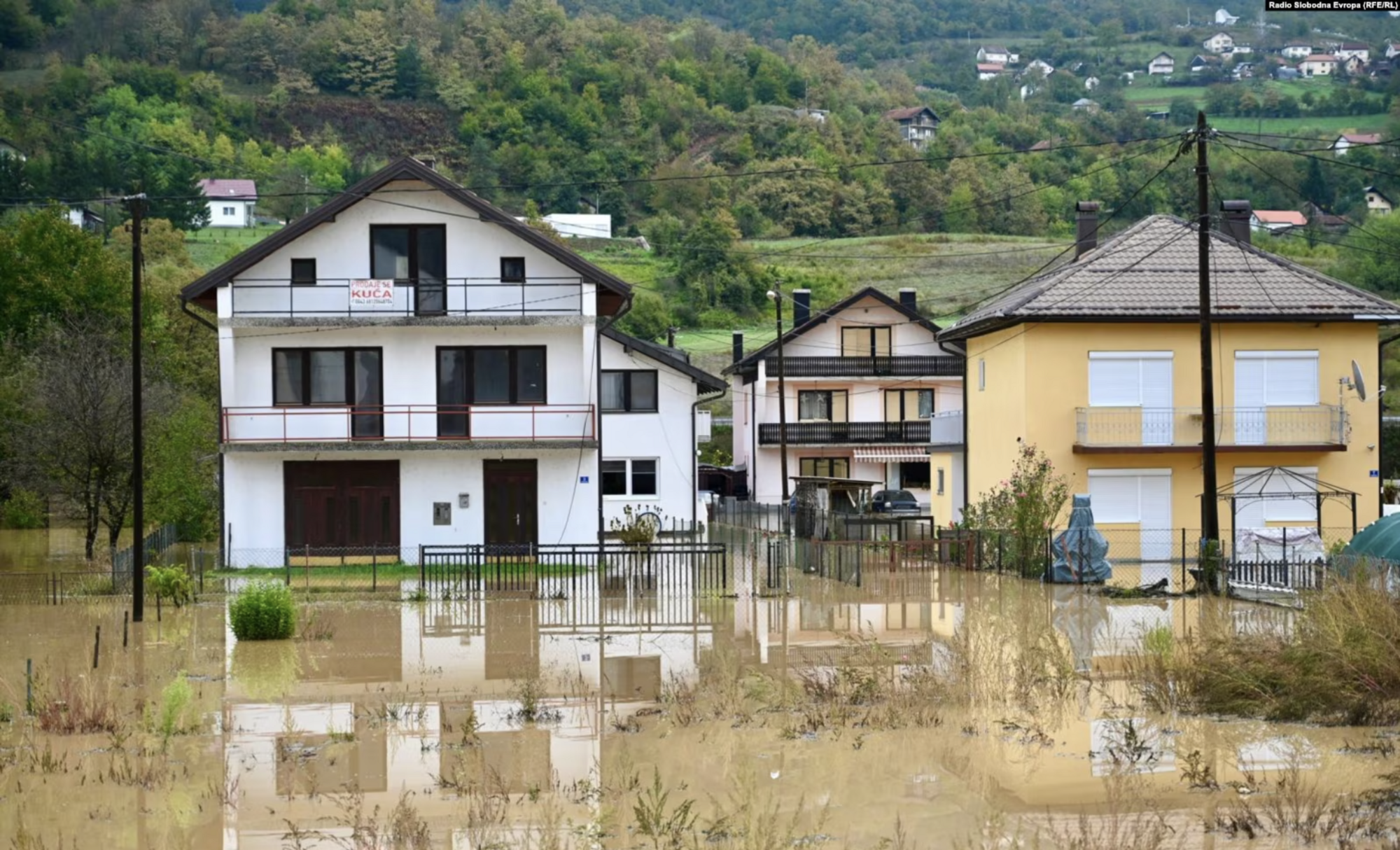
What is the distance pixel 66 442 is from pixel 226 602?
14585 millimetres

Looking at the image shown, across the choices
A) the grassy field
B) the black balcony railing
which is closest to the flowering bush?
the black balcony railing

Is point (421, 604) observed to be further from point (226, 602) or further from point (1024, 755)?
point (1024, 755)

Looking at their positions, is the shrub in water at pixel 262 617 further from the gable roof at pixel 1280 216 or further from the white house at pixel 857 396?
the gable roof at pixel 1280 216

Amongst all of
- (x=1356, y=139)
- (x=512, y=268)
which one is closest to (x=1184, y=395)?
(x=512, y=268)

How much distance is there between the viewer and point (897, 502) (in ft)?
207

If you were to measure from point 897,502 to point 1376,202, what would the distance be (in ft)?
285

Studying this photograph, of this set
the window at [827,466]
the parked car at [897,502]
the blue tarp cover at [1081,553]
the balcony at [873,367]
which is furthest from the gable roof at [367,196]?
the window at [827,466]

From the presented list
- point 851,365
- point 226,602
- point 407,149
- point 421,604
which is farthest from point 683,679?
point 407,149

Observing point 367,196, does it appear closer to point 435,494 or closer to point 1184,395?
point 435,494

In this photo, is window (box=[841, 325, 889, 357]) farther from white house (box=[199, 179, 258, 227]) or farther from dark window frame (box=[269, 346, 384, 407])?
white house (box=[199, 179, 258, 227])

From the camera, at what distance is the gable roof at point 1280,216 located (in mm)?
131375

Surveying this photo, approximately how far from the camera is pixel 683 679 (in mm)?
19312

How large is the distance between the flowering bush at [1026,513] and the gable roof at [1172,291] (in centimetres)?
370

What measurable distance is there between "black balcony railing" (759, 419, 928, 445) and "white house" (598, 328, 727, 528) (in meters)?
16.3
